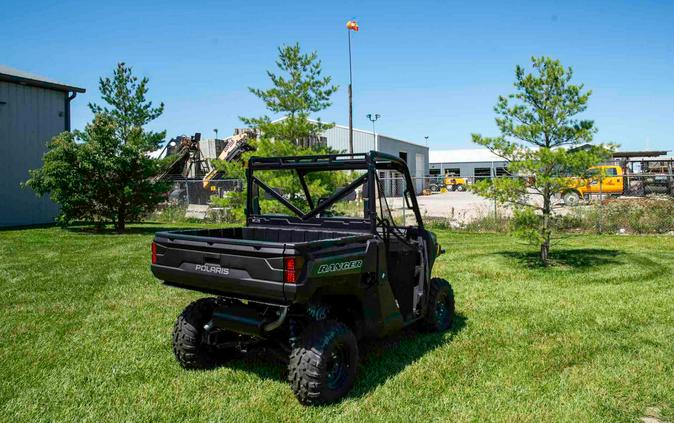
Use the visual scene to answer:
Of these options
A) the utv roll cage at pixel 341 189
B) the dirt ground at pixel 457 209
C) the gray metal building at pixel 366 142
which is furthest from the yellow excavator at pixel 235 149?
the utv roll cage at pixel 341 189

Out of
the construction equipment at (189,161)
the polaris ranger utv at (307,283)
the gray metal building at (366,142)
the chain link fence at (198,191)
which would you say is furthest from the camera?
the gray metal building at (366,142)

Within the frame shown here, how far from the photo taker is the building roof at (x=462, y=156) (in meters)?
65.2

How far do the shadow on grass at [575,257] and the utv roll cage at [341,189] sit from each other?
20.6 feet

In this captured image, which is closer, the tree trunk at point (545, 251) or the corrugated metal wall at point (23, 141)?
the tree trunk at point (545, 251)

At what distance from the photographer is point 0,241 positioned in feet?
49.2

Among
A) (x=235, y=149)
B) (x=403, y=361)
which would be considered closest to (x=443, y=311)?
(x=403, y=361)

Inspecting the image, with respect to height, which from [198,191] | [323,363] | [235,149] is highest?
[235,149]

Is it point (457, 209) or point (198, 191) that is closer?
point (457, 209)

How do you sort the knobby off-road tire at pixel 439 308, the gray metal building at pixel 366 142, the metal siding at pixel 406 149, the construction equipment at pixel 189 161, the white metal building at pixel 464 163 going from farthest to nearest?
the white metal building at pixel 464 163 < the metal siding at pixel 406 149 < the gray metal building at pixel 366 142 < the construction equipment at pixel 189 161 < the knobby off-road tire at pixel 439 308

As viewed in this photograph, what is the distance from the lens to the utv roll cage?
15.8ft

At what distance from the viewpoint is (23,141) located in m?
21.1

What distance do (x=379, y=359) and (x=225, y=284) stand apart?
5.93ft

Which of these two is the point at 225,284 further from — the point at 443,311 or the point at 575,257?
the point at 575,257

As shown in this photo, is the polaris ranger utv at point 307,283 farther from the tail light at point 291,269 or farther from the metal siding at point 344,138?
the metal siding at point 344,138
